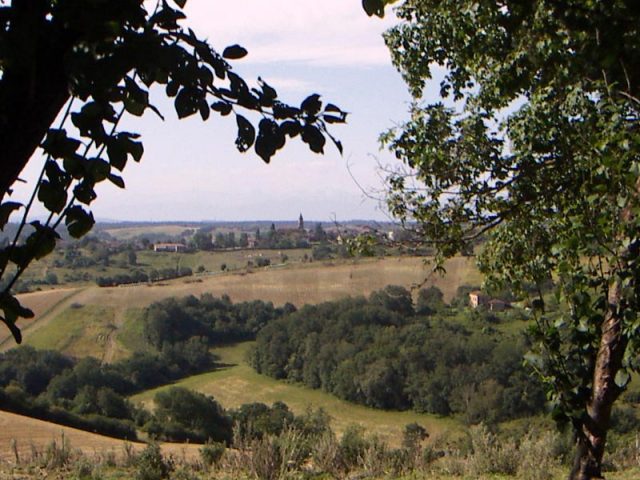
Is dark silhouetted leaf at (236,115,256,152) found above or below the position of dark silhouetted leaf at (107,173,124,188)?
above

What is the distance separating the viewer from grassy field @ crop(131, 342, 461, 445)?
22.6 metres

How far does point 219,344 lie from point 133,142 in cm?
3544

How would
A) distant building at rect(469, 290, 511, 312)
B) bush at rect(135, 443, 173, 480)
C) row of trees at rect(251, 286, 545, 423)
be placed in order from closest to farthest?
bush at rect(135, 443, 173, 480) < distant building at rect(469, 290, 511, 312) < row of trees at rect(251, 286, 545, 423)

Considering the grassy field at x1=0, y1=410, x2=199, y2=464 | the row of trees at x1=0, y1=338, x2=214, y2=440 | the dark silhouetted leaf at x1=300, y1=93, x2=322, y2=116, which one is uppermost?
the dark silhouetted leaf at x1=300, y1=93, x2=322, y2=116

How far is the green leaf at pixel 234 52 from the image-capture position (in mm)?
1598

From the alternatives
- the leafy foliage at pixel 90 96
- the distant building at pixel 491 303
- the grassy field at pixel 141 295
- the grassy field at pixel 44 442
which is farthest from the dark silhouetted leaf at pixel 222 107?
the grassy field at pixel 141 295

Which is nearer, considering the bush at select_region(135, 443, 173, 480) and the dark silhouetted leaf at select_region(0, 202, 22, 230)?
the dark silhouetted leaf at select_region(0, 202, 22, 230)

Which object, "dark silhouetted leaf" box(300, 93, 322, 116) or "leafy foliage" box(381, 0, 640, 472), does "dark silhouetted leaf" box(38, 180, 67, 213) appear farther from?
"leafy foliage" box(381, 0, 640, 472)

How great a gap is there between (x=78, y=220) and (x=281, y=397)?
26.3m

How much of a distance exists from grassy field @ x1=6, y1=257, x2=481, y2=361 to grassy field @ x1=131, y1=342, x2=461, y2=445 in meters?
4.16

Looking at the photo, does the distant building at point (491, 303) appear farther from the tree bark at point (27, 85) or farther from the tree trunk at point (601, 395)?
Result: the tree bark at point (27, 85)

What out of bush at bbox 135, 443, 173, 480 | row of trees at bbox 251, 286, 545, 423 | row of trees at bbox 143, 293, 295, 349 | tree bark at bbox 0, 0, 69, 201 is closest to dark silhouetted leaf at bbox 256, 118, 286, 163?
tree bark at bbox 0, 0, 69, 201

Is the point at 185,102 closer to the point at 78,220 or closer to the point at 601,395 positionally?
the point at 78,220

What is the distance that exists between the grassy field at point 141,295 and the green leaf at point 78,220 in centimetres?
2644
